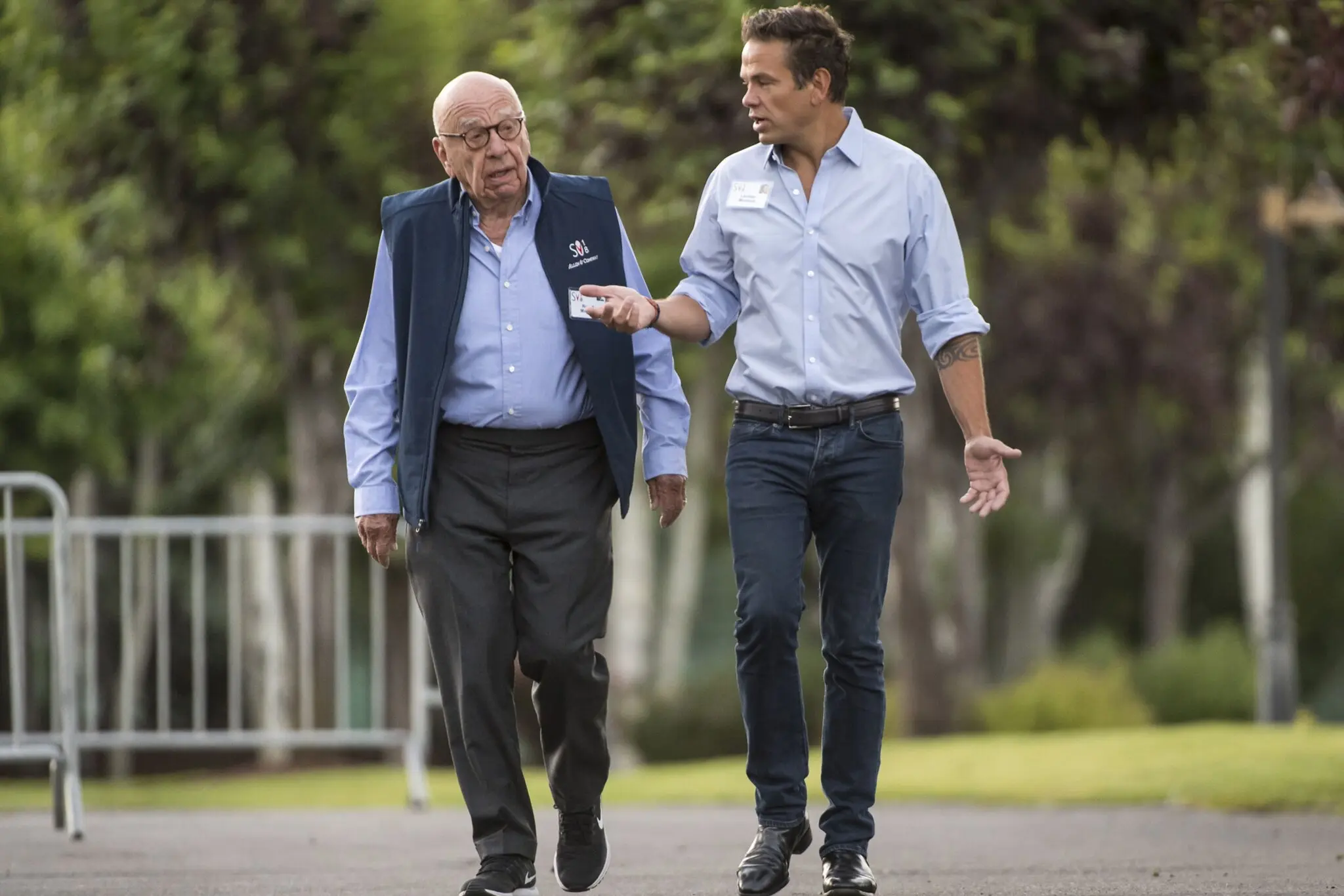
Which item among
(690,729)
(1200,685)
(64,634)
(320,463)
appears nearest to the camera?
(64,634)

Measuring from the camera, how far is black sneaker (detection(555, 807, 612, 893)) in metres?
6.11

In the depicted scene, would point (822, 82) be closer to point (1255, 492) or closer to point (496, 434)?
point (496, 434)

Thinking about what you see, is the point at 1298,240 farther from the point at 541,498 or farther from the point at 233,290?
the point at 541,498

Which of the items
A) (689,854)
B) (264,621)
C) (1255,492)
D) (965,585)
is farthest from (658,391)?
(1255,492)

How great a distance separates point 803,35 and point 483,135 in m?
0.85

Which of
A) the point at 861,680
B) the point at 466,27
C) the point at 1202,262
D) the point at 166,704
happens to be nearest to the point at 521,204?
the point at 861,680

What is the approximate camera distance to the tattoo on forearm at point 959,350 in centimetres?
601

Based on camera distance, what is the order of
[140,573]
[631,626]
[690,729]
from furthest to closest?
[140,573] < [631,626] < [690,729]

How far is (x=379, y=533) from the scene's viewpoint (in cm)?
601

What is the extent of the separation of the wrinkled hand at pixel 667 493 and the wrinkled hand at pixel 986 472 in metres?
0.77

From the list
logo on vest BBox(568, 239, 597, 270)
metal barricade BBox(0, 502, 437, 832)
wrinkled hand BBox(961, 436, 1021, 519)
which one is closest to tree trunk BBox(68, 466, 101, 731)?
metal barricade BBox(0, 502, 437, 832)

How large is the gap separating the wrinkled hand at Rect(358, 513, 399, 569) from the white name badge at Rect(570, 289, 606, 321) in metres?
0.69

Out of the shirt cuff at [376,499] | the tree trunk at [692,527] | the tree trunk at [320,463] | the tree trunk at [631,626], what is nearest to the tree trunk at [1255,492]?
the tree trunk at [692,527]

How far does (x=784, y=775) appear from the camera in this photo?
19.7 ft
